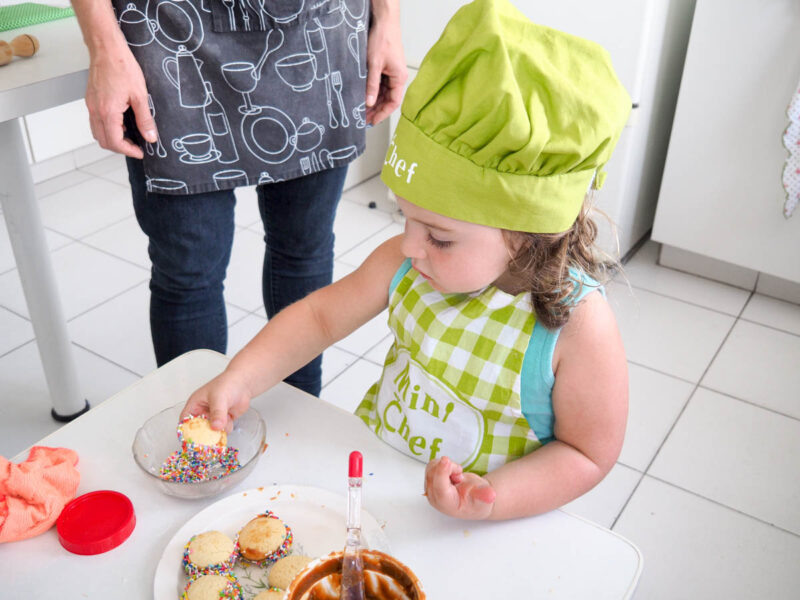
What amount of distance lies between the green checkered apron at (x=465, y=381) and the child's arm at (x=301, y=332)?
8cm

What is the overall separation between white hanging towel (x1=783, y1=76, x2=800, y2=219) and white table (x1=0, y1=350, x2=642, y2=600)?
153 centimetres

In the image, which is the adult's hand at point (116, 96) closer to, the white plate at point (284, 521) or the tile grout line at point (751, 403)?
the white plate at point (284, 521)

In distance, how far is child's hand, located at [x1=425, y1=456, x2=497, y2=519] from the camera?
738mm

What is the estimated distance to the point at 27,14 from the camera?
5.09ft

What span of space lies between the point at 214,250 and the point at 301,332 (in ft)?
1.15

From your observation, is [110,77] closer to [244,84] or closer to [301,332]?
[244,84]

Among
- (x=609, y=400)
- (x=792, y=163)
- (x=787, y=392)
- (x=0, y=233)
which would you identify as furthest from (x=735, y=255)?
(x=0, y=233)

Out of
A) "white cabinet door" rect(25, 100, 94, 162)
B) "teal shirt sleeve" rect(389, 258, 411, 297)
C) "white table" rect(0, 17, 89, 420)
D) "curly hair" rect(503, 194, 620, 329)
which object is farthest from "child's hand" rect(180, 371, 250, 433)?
"white cabinet door" rect(25, 100, 94, 162)

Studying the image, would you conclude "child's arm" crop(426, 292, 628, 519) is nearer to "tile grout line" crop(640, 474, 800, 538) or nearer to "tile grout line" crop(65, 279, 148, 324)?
"tile grout line" crop(640, 474, 800, 538)

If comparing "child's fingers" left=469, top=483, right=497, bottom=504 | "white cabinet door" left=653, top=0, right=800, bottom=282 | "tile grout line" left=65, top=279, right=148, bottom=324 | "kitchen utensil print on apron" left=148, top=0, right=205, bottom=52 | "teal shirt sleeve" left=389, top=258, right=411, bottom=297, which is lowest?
"tile grout line" left=65, top=279, right=148, bottom=324

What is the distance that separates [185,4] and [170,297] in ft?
1.53

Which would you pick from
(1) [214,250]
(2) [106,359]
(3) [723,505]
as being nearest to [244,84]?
(1) [214,250]

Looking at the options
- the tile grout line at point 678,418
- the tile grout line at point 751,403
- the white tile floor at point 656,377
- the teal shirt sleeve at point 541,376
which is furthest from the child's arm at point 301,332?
the tile grout line at point 751,403

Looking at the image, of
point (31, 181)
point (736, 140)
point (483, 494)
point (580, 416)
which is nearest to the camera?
point (483, 494)
